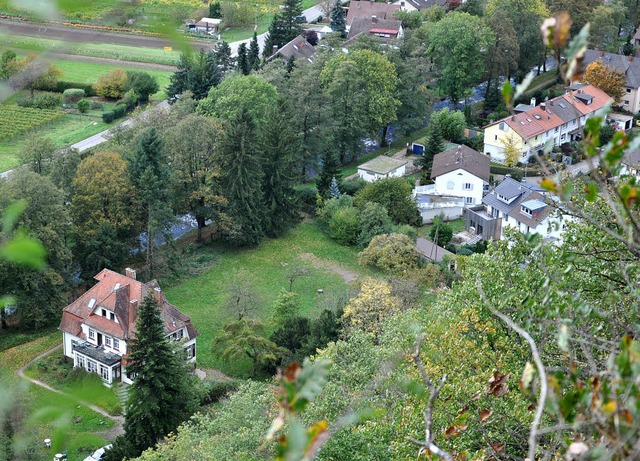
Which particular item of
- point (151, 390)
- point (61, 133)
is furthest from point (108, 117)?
point (151, 390)

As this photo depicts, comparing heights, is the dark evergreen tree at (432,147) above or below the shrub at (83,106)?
above

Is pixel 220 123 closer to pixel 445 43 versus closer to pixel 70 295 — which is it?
pixel 70 295

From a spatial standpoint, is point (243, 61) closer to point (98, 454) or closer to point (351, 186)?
point (351, 186)

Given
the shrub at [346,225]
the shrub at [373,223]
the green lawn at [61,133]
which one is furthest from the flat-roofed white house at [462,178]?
the green lawn at [61,133]

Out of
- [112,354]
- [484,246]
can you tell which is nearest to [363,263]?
[484,246]

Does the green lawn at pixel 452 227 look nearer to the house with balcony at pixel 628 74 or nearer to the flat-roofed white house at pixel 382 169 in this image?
the flat-roofed white house at pixel 382 169

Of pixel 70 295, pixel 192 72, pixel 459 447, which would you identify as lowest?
pixel 70 295
